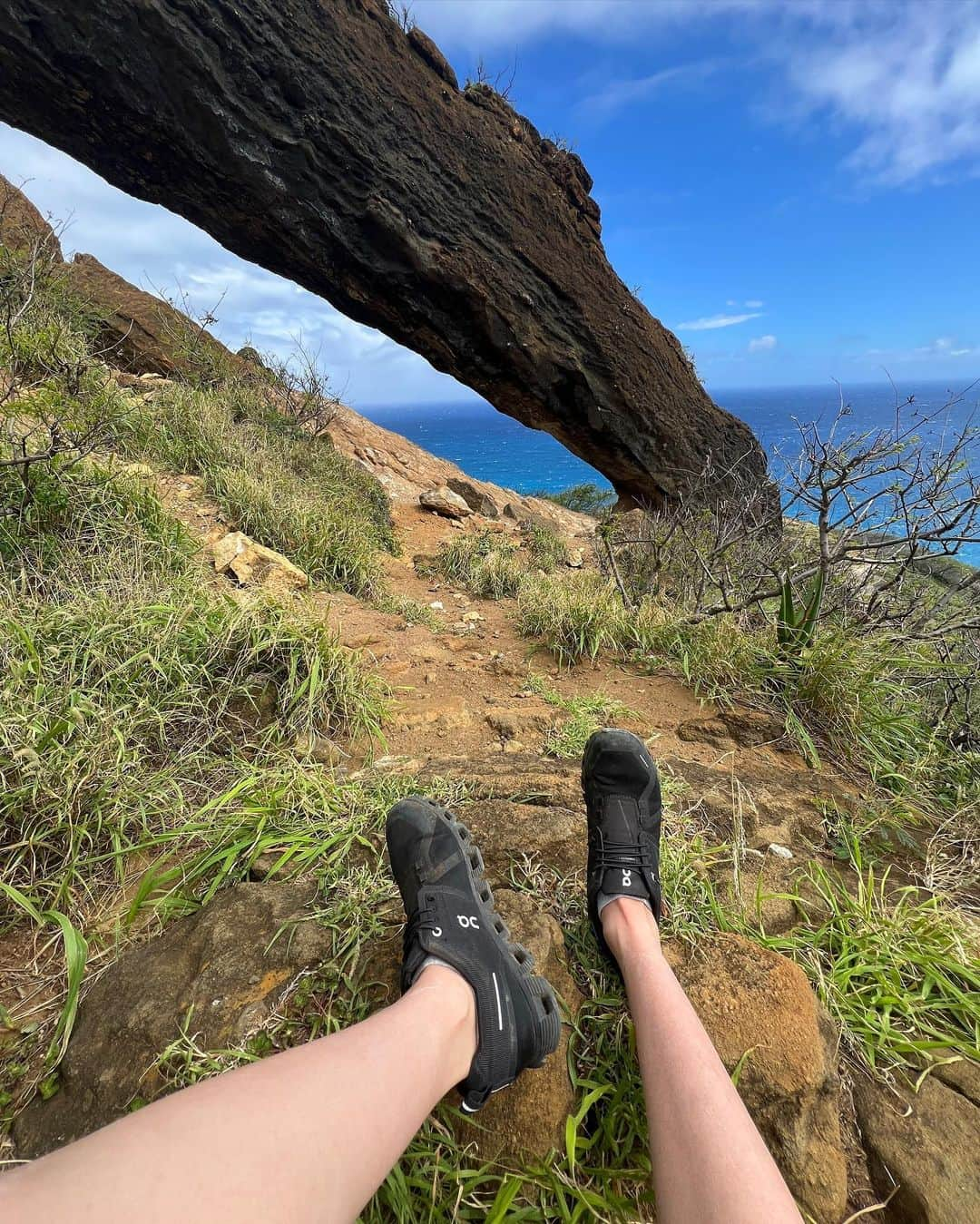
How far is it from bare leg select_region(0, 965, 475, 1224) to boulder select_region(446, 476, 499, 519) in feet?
30.1

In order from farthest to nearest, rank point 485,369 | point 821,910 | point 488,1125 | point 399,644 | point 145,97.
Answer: point 485,369, point 145,97, point 399,644, point 821,910, point 488,1125

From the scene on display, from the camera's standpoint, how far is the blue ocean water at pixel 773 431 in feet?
11.8

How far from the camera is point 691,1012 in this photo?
114 centimetres

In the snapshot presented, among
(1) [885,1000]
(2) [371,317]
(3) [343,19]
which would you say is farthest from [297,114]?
(1) [885,1000]

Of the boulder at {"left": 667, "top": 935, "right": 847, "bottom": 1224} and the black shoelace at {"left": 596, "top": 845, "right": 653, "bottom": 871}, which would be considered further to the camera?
the black shoelace at {"left": 596, "top": 845, "right": 653, "bottom": 871}

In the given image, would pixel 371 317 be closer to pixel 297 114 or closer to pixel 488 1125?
pixel 297 114

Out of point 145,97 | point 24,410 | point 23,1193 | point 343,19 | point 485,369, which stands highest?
point 343,19

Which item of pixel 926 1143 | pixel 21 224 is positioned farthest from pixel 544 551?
pixel 21 224

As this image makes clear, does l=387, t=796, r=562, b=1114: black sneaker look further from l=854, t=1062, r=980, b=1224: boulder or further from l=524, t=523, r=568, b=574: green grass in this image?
l=524, t=523, r=568, b=574: green grass

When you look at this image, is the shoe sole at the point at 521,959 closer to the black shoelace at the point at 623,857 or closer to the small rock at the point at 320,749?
the black shoelace at the point at 623,857

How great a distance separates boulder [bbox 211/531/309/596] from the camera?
3461mm

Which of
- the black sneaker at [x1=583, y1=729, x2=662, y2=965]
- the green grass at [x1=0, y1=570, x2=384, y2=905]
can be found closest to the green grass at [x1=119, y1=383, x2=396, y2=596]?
the green grass at [x1=0, y1=570, x2=384, y2=905]

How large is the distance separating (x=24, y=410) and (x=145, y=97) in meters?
4.22

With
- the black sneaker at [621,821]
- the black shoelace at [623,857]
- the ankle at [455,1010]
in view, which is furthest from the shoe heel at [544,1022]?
the black shoelace at [623,857]
